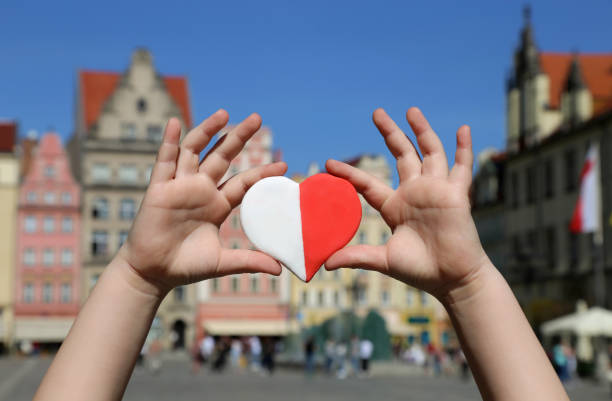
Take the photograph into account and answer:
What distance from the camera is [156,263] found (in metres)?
2.86

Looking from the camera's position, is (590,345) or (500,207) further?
(500,207)

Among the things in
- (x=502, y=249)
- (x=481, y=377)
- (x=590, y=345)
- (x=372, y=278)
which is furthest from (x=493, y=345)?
(x=372, y=278)

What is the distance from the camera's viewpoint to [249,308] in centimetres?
7362

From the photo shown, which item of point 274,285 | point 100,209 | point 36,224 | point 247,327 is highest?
point 100,209

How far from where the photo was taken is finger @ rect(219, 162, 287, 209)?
3.00 m

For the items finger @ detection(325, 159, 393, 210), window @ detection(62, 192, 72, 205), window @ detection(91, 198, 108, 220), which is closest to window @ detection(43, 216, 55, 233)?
window @ detection(62, 192, 72, 205)

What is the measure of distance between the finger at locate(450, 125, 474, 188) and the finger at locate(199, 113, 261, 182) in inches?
21.8

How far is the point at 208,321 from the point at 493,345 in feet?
230

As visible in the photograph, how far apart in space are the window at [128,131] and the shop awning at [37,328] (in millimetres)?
12844

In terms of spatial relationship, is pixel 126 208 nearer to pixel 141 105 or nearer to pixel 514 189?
pixel 141 105

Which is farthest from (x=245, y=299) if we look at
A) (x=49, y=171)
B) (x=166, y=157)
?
(x=166, y=157)

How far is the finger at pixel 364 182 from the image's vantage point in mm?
2986

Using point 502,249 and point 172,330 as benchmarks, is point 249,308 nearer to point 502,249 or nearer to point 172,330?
point 172,330

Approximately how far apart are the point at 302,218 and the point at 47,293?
68.9 m
